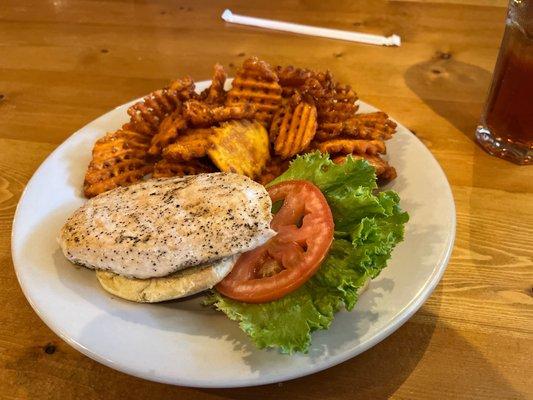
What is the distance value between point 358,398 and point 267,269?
1.47 feet

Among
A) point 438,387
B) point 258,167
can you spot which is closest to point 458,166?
point 258,167

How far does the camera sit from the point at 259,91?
1998mm

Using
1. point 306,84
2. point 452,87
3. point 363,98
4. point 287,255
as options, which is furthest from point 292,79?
point 452,87

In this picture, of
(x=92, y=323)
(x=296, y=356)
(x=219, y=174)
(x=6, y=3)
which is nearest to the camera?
(x=296, y=356)

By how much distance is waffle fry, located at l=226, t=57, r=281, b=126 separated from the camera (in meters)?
1.97

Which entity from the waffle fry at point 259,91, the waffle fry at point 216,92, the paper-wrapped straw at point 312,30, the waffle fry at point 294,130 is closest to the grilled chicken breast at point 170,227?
the waffle fry at point 294,130

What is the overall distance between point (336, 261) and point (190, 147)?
707mm

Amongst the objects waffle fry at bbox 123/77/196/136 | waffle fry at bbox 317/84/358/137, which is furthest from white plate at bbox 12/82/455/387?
waffle fry at bbox 123/77/196/136

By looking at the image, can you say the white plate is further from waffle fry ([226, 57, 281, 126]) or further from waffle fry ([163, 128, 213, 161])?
waffle fry ([226, 57, 281, 126])

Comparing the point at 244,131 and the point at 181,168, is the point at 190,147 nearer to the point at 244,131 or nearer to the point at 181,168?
the point at 181,168

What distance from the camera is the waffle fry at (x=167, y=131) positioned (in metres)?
1.89

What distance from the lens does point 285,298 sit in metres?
1.38

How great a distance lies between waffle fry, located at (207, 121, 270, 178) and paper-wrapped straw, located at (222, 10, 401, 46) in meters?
1.58

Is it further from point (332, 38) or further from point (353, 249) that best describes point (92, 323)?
point (332, 38)
